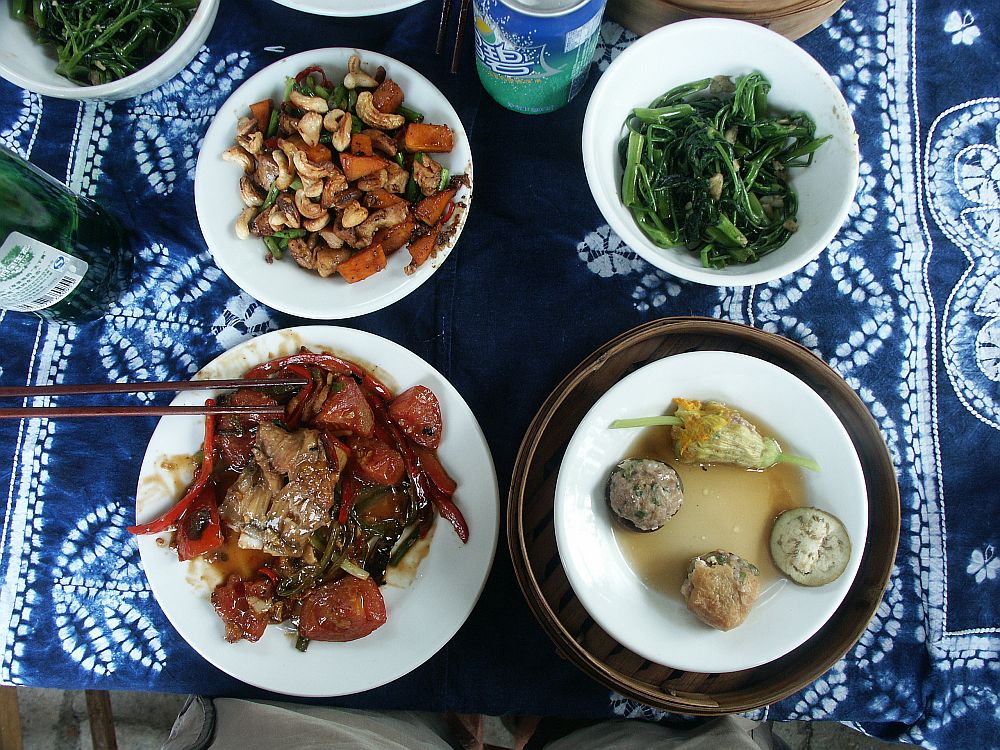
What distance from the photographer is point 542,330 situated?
1.57m

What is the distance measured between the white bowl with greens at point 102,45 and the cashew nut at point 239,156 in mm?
222

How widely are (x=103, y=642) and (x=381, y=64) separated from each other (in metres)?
1.44

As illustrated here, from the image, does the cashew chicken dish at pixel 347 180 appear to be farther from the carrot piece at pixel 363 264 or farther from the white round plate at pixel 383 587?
the white round plate at pixel 383 587

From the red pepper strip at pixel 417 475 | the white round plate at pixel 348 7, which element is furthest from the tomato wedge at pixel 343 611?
the white round plate at pixel 348 7

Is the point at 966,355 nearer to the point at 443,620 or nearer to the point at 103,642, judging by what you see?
the point at 443,620

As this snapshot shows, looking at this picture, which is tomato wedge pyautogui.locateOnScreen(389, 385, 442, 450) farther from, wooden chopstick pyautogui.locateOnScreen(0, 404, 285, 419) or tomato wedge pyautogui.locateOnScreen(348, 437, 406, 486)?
wooden chopstick pyautogui.locateOnScreen(0, 404, 285, 419)

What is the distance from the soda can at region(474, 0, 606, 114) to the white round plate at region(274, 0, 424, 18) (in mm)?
213

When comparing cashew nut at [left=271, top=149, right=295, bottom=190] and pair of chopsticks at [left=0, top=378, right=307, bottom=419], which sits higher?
cashew nut at [left=271, top=149, right=295, bottom=190]

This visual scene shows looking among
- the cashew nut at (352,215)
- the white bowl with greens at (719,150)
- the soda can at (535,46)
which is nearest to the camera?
the soda can at (535,46)

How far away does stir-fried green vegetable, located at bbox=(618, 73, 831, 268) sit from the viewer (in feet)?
4.45

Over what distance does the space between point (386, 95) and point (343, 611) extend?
3.52 ft

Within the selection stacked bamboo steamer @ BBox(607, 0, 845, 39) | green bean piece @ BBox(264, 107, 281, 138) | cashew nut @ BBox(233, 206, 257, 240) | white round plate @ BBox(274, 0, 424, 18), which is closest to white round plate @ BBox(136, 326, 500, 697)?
cashew nut @ BBox(233, 206, 257, 240)

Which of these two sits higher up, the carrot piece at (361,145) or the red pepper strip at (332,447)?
the carrot piece at (361,145)

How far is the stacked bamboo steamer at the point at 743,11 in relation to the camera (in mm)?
1338
